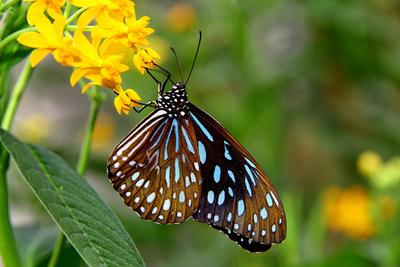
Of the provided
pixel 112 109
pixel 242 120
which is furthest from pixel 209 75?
pixel 112 109

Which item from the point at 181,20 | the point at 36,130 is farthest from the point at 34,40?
the point at 181,20

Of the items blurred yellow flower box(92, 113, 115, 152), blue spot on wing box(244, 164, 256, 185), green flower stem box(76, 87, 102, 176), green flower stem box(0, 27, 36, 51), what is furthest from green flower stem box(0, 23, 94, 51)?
blurred yellow flower box(92, 113, 115, 152)

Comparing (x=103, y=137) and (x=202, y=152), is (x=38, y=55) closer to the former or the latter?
(x=202, y=152)

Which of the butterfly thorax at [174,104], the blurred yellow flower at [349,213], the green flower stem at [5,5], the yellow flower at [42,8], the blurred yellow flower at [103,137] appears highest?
the blurred yellow flower at [349,213]

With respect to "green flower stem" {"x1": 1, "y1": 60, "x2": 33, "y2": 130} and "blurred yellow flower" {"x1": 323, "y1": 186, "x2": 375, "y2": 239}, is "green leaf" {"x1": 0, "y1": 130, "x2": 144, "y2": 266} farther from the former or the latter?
"blurred yellow flower" {"x1": 323, "y1": 186, "x2": 375, "y2": 239}

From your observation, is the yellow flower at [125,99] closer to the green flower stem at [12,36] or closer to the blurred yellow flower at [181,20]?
the green flower stem at [12,36]

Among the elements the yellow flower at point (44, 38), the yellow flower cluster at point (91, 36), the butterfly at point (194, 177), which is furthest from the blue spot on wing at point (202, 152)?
the yellow flower at point (44, 38)
